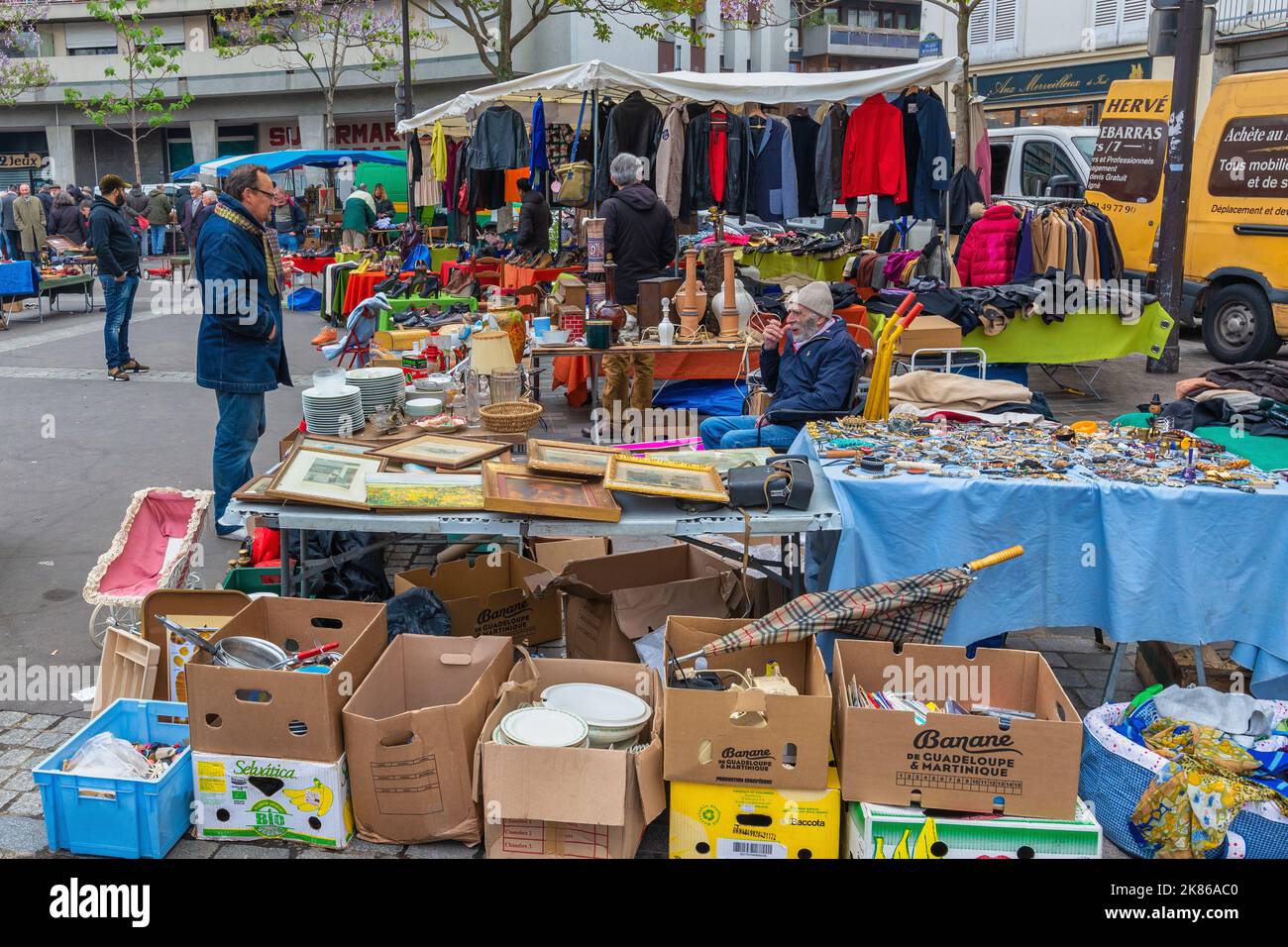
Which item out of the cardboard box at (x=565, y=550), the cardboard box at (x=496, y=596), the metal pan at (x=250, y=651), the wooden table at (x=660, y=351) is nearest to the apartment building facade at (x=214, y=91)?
the wooden table at (x=660, y=351)

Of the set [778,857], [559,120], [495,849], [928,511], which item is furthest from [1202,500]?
[559,120]

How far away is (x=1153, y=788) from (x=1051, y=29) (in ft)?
71.3

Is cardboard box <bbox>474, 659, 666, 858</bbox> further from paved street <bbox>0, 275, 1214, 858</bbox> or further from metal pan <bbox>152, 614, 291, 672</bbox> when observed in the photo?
metal pan <bbox>152, 614, 291, 672</bbox>

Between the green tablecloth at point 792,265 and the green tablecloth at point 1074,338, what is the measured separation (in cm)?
194

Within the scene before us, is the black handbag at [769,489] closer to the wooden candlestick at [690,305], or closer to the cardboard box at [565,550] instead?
the cardboard box at [565,550]

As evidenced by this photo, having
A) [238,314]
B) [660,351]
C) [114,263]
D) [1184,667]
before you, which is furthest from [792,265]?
[1184,667]

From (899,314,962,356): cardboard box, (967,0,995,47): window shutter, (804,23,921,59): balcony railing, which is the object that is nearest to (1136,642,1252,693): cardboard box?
(899,314,962,356): cardboard box

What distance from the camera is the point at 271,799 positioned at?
3.38 m

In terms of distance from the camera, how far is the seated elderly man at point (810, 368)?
216 inches

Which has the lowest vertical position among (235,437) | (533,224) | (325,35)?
(235,437)

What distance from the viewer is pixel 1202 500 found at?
157 inches

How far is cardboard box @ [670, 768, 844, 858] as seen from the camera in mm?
3232

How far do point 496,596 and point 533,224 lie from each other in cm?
829

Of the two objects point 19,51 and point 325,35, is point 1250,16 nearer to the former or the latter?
point 325,35
